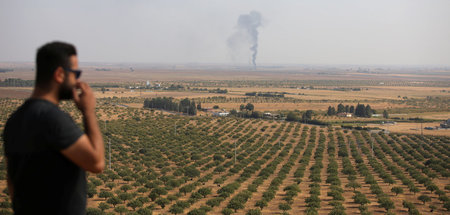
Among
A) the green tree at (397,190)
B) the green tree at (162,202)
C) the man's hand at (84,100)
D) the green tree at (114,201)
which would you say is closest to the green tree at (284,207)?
the green tree at (162,202)

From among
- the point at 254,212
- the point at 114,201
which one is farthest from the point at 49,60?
the point at 114,201

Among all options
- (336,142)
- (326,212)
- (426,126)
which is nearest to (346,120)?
(426,126)

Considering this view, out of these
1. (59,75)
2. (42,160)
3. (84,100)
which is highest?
(59,75)

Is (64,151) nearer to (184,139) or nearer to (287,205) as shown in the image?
(287,205)

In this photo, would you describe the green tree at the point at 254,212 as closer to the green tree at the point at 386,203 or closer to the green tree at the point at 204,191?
the green tree at the point at 204,191

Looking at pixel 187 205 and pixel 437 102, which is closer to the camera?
pixel 187 205

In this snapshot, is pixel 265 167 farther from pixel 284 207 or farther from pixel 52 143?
pixel 52 143

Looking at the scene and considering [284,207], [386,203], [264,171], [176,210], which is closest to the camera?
[176,210]

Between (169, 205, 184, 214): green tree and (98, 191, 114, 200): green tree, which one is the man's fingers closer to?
(169, 205, 184, 214): green tree
